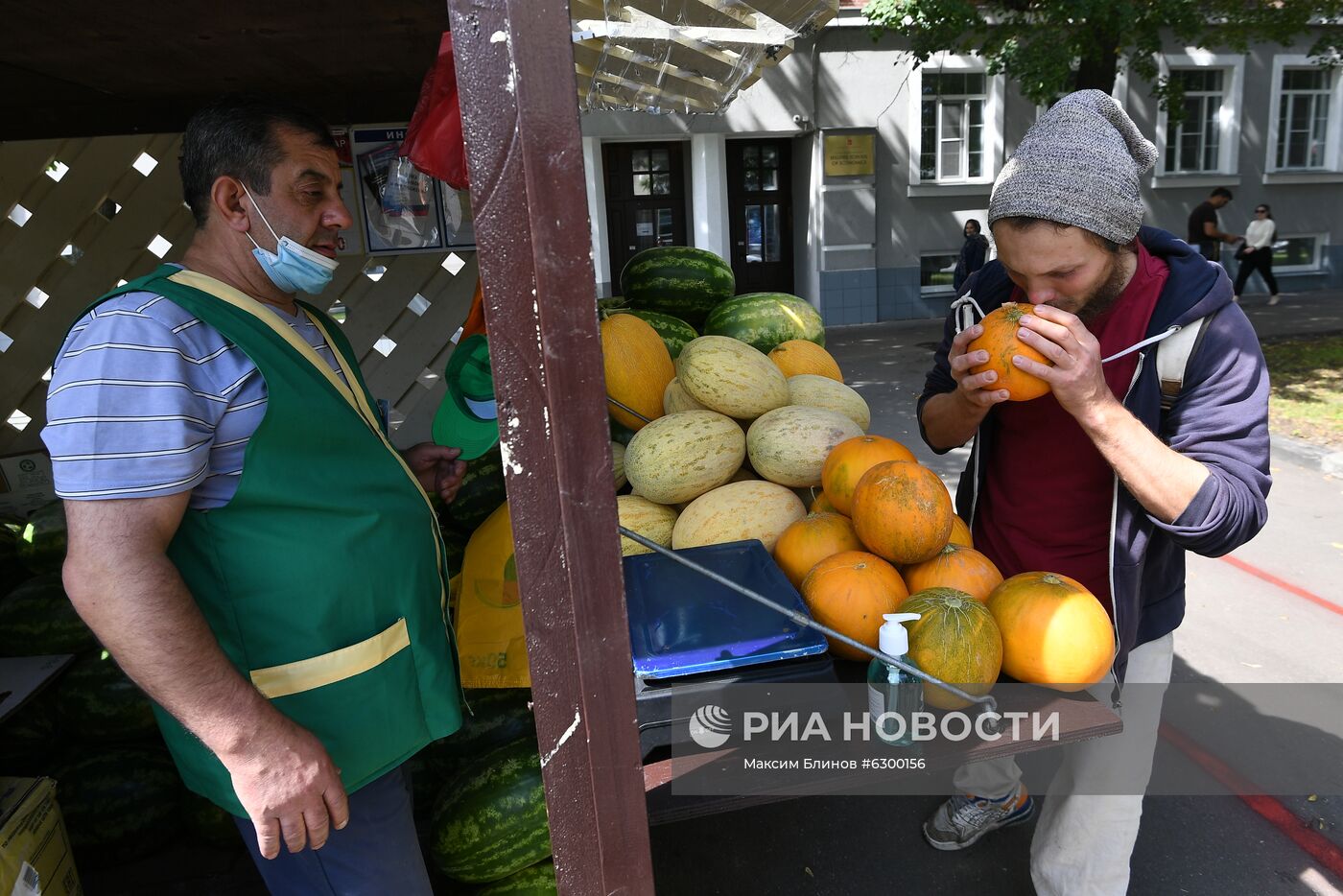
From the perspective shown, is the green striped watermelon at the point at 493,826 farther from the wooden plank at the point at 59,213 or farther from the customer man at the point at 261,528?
the wooden plank at the point at 59,213

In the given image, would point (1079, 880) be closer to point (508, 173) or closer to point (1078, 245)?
point (1078, 245)

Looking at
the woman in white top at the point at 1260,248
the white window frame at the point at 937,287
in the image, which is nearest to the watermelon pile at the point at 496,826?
the white window frame at the point at 937,287

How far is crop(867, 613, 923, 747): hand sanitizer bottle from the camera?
4.71 ft

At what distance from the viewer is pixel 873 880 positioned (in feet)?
8.66

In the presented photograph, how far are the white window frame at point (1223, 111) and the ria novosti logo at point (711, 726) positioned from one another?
17.0m

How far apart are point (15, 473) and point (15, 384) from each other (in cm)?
42

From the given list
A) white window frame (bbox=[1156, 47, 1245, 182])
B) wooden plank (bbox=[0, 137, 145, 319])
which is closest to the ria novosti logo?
wooden plank (bbox=[0, 137, 145, 319])

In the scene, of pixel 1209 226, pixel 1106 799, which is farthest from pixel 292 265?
pixel 1209 226

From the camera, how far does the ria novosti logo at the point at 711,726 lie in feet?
4.78

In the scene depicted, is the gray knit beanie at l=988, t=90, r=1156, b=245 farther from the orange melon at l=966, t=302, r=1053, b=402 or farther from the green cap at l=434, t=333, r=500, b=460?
the green cap at l=434, t=333, r=500, b=460

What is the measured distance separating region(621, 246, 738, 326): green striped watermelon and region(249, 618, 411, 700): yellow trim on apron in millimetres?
2217

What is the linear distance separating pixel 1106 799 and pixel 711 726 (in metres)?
1.14

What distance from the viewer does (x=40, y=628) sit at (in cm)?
277

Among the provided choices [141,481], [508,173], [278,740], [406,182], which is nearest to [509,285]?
[508,173]
